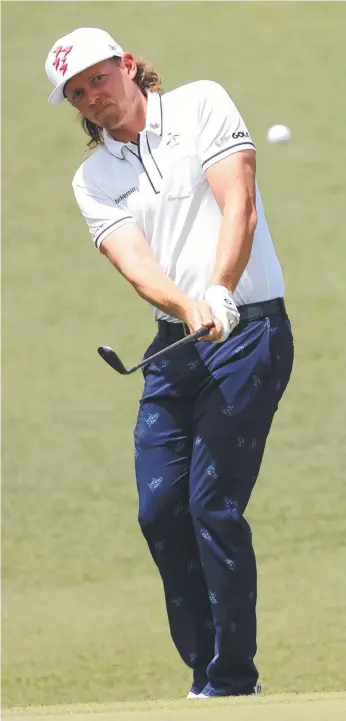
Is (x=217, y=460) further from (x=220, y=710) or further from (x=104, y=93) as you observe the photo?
(x=104, y=93)

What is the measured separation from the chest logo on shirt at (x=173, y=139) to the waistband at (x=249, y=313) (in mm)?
522

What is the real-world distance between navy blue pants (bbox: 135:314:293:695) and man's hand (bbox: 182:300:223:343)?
223mm

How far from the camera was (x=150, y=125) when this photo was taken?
4531mm

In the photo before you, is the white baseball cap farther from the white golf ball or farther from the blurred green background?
the white golf ball

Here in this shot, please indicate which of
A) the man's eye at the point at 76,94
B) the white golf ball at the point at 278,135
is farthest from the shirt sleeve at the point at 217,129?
the white golf ball at the point at 278,135

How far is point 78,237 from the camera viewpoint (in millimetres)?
11398

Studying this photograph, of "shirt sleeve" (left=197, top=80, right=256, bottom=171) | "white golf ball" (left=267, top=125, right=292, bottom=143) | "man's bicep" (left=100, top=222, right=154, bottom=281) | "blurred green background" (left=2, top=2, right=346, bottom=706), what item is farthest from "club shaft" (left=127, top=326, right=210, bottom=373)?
"white golf ball" (left=267, top=125, right=292, bottom=143)

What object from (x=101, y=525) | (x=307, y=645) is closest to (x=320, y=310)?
(x=101, y=525)

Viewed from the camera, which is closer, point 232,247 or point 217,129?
point 232,247

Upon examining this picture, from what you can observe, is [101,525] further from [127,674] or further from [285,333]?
[285,333]

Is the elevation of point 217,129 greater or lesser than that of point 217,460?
greater

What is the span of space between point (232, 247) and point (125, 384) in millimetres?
5267

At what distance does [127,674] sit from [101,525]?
6.75ft

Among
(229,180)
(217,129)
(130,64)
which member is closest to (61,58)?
(130,64)
